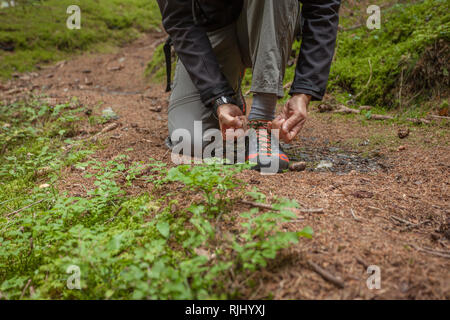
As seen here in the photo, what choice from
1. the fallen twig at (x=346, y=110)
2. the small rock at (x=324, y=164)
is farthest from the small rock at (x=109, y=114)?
the fallen twig at (x=346, y=110)

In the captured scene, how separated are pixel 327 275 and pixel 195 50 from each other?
181 cm

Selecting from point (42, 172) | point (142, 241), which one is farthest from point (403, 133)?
point (42, 172)

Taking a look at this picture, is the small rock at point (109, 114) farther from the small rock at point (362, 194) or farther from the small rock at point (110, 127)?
the small rock at point (362, 194)

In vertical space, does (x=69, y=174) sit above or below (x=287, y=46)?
below

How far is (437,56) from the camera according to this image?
3.21 metres

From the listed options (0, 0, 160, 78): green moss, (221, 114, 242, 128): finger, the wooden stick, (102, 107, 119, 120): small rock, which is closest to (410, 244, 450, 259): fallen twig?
the wooden stick

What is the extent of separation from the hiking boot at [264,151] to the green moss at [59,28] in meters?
5.92

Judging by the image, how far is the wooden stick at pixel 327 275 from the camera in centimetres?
112

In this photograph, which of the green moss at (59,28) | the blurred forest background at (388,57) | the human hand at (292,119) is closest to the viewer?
the human hand at (292,119)
